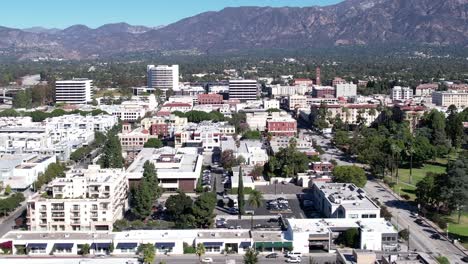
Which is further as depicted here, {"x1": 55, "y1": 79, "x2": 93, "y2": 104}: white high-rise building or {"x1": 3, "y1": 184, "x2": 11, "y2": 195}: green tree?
{"x1": 55, "y1": 79, "x2": 93, "y2": 104}: white high-rise building

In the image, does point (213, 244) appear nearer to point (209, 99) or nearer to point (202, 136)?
point (202, 136)

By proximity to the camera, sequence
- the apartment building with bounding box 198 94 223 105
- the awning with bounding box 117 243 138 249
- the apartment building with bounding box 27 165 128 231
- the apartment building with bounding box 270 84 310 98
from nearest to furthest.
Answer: the awning with bounding box 117 243 138 249 → the apartment building with bounding box 27 165 128 231 → the apartment building with bounding box 198 94 223 105 → the apartment building with bounding box 270 84 310 98

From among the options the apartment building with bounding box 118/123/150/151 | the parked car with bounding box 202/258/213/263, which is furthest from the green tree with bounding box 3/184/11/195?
the apartment building with bounding box 118/123/150/151

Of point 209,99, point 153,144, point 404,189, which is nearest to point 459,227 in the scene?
point 404,189

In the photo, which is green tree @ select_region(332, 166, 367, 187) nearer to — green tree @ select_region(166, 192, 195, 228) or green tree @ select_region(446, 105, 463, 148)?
green tree @ select_region(166, 192, 195, 228)

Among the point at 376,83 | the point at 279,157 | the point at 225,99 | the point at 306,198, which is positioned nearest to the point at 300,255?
the point at 306,198

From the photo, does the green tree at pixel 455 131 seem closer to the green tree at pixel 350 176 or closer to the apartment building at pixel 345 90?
the green tree at pixel 350 176

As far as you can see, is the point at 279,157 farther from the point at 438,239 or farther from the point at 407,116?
the point at 407,116

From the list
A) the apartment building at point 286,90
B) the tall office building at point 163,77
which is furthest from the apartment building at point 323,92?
the tall office building at point 163,77
